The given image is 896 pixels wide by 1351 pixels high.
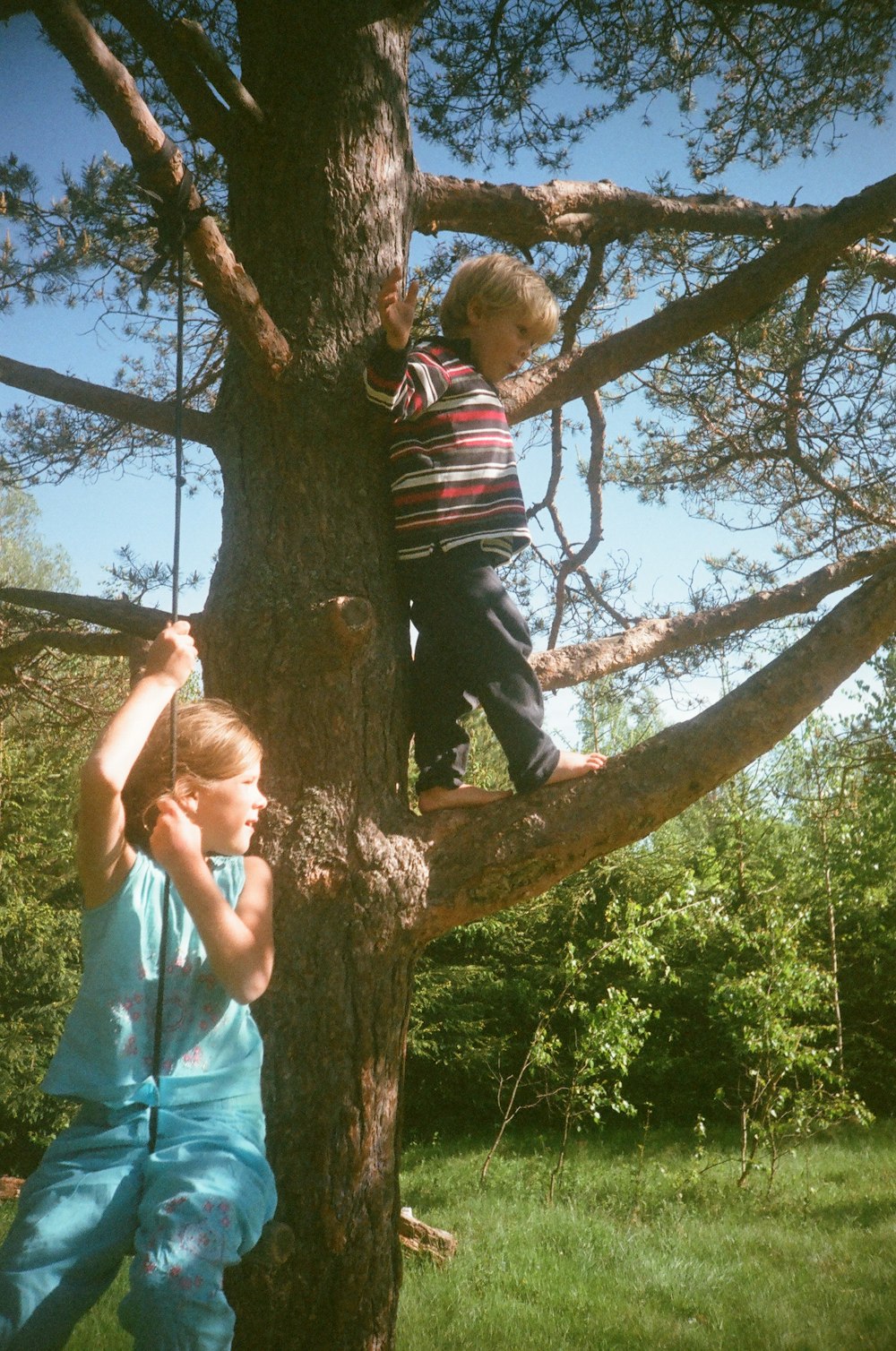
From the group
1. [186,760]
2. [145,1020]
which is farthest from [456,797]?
[145,1020]

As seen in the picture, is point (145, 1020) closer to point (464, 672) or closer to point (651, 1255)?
point (464, 672)

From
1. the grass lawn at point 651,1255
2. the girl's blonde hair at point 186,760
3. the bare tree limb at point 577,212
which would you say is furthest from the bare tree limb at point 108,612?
the grass lawn at point 651,1255

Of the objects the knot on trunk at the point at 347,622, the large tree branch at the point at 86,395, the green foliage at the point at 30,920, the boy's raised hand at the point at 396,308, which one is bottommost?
the green foliage at the point at 30,920

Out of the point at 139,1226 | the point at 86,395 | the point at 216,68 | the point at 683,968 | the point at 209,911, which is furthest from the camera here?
the point at 683,968

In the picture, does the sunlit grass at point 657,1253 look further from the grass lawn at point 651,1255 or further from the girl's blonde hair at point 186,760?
the girl's blonde hair at point 186,760

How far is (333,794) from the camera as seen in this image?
2.01 metres

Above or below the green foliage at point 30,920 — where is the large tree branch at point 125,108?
above

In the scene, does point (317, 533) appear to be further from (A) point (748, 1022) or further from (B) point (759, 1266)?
(A) point (748, 1022)

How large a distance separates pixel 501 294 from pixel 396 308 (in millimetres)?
466

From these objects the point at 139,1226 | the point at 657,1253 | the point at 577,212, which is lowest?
the point at 657,1253

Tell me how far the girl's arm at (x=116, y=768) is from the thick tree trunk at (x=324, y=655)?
430 mm

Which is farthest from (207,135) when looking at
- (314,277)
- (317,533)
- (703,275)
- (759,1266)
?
(759,1266)

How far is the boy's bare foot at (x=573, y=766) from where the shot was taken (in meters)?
2.13

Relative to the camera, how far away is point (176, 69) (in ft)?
6.94
